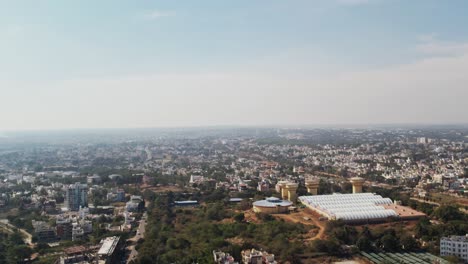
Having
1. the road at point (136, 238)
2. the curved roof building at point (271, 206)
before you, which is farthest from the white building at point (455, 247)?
the road at point (136, 238)

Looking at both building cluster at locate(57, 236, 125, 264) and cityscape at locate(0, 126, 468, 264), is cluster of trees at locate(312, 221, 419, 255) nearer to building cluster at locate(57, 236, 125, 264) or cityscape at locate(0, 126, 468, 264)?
cityscape at locate(0, 126, 468, 264)

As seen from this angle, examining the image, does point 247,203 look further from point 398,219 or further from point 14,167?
point 14,167

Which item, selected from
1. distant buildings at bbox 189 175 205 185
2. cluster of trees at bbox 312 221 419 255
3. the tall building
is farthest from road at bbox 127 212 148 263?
distant buildings at bbox 189 175 205 185

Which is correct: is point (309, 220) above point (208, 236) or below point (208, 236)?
below

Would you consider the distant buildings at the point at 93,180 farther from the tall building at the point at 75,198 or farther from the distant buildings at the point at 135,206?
the distant buildings at the point at 135,206

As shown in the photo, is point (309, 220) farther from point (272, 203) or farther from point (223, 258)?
point (223, 258)

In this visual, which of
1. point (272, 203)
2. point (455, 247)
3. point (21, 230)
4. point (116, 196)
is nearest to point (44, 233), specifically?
point (21, 230)
